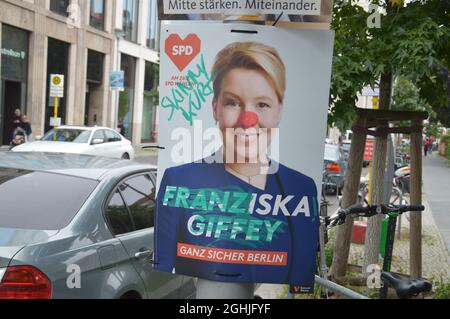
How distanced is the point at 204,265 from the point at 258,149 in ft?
2.10

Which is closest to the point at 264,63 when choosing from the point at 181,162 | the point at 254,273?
the point at 181,162

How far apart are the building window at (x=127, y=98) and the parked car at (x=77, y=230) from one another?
32.7 meters

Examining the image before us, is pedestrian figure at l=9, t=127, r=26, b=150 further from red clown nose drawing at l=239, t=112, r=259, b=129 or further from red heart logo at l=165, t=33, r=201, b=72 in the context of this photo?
red clown nose drawing at l=239, t=112, r=259, b=129

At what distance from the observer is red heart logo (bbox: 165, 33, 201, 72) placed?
281 cm

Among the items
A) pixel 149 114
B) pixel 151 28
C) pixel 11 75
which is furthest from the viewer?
pixel 149 114

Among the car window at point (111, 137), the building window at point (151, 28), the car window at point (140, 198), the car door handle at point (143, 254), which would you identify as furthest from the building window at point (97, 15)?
the car door handle at point (143, 254)

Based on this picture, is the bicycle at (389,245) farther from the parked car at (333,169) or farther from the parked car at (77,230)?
the parked car at (333,169)

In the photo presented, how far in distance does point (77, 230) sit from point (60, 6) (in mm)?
27203

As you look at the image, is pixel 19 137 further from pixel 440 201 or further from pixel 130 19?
pixel 130 19

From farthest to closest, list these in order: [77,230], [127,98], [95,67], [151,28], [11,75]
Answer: [151,28] → [127,98] → [95,67] → [11,75] → [77,230]

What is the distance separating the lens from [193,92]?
2.83 metres

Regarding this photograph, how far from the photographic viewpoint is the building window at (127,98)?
37397 millimetres

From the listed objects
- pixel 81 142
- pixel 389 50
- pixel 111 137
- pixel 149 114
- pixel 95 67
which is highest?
pixel 95 67

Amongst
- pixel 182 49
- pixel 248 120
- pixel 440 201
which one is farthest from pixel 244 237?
pixel 440 201
